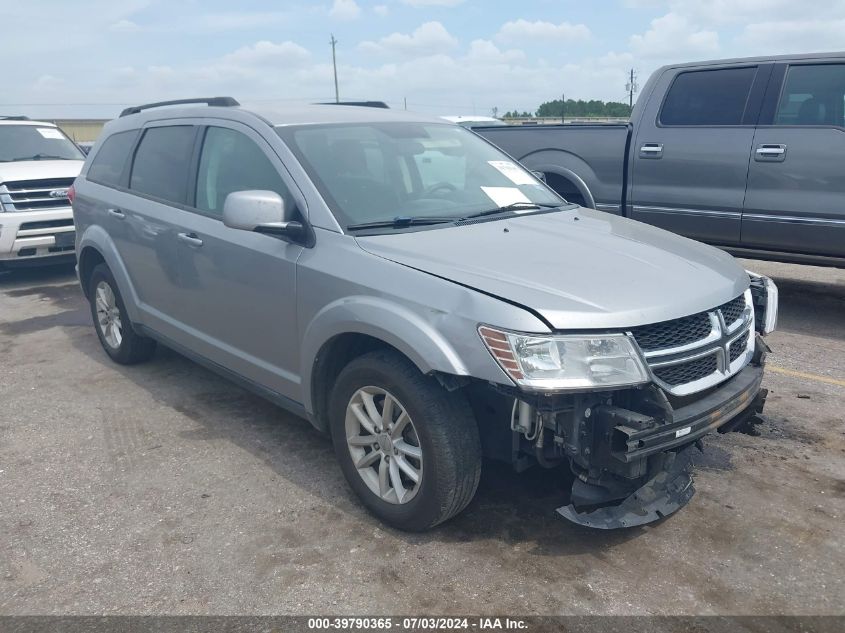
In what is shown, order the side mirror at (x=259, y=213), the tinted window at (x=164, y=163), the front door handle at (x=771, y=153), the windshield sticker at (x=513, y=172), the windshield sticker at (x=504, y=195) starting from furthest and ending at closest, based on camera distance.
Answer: the front door handle at (x=771, y=153) → the tinted window at (x=164, y=163) → the windshield sticker at (x=513, y=172) → the windshield sticker at (x=504, y=195) → the side mirror at (x=259, y=213)

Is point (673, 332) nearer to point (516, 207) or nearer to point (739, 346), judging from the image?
point (739, 346)

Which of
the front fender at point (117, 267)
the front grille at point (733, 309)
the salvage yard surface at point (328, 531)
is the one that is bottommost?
A: the salvage yard surface at point (328, 531)

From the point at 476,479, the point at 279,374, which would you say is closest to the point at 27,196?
the point at 279,374

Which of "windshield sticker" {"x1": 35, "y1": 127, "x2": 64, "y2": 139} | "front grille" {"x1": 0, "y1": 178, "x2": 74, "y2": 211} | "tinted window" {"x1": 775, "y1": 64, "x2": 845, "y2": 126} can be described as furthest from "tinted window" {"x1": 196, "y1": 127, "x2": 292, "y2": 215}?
"windshield sticker" {"x1": 35, "y1": 127, "x2": 64, "y2": 139}

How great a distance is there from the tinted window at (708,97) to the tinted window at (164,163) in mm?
4367

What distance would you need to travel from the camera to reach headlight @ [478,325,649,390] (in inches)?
104

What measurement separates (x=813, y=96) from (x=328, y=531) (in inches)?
209

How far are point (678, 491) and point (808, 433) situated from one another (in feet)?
4.99

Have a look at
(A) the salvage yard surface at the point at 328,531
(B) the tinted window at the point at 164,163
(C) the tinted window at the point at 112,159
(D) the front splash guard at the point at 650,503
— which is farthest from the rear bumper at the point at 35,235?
(D) the front splash guard at the point at 650,503

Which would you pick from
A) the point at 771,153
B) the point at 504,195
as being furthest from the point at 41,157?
the point at 771,153

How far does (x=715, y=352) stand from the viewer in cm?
300

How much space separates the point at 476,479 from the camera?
3025 millimetres

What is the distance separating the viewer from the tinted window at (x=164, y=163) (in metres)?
4.44

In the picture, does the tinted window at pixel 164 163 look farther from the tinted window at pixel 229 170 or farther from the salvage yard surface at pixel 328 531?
the salvage yard surface at pixel 328 531
